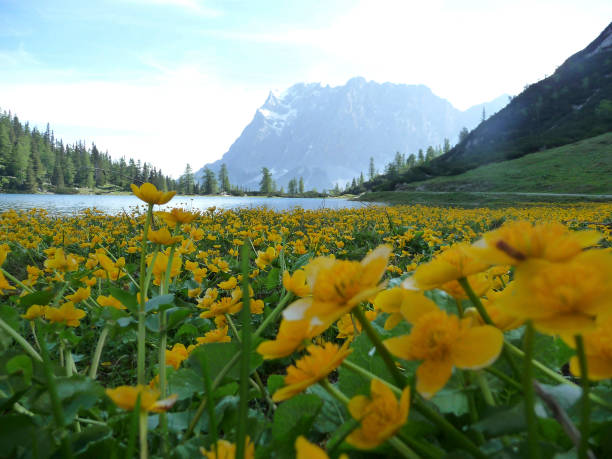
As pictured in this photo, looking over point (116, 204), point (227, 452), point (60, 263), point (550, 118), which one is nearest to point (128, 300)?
point (60, 263)

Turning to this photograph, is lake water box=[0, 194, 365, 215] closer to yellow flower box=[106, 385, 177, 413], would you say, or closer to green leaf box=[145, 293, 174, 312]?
green leaf box=[145, 293, 174, 312]

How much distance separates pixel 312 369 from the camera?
1.15ft

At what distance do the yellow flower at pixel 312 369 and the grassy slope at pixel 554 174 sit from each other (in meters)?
19.3

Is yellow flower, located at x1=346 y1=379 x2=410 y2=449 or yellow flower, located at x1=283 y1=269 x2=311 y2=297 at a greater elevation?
yellow flower, located at x1=283 y1=269 x2=311 y2=297

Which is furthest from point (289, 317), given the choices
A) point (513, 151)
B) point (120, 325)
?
point (513, 151)

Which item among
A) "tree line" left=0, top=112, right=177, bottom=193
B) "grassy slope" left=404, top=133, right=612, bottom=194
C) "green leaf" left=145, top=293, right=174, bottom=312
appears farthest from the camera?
"tree line" left=0, top=112, right=177, bottom=193

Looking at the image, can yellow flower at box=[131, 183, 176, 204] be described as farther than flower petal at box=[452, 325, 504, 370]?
Yes

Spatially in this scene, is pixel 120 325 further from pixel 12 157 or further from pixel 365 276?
pixel 12 157

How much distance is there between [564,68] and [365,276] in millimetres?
57987

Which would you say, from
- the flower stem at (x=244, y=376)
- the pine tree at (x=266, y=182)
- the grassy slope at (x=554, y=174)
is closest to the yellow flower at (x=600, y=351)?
the flower stem at (x=244, y=376)

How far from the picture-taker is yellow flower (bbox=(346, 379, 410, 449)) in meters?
0.28

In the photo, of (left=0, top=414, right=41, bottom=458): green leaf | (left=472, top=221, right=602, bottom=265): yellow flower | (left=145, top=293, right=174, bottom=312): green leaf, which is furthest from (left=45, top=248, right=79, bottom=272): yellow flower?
(left=472, top=221, right=602, bottom=265): yellow flower

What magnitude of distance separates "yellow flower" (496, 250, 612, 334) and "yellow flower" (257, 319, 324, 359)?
0.61 feet

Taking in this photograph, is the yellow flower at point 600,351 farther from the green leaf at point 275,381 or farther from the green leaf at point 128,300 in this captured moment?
the green leaf at point 128,300
